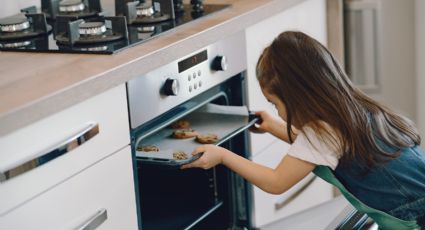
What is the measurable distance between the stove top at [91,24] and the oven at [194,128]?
0.35ft

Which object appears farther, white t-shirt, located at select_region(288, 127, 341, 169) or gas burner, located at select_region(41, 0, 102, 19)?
gas burner, located at select_region(41, 0, 102, 19)

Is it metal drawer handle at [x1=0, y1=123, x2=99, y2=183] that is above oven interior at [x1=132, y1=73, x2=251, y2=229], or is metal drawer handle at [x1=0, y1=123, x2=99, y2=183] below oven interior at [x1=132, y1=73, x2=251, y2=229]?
above

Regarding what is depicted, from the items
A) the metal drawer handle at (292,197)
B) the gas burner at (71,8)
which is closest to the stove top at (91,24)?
the gas burner at (71,8)

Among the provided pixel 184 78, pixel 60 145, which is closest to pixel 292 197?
pixel 184 78

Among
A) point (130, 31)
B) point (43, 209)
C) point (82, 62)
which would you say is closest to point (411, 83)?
point (130, 31)

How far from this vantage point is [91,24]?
191 centimetres

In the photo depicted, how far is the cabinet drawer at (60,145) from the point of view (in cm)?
138

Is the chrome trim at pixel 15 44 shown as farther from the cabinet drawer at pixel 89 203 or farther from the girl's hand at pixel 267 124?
the girl's hand at pixel 267 124

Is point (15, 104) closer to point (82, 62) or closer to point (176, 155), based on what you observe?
point (82, 62)

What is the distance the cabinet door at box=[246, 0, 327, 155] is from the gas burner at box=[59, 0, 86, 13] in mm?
438

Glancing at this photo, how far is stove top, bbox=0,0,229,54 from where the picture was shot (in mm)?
1837

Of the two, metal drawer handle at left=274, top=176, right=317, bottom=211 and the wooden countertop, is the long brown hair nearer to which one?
the wooden countertop

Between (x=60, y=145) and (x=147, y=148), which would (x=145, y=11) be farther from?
(x=60, y=145)

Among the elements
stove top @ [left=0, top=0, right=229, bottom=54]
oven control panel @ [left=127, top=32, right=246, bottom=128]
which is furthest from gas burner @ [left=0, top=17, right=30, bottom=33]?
oven control panel @ [left=127, top=32, right=246, bottom=128]
